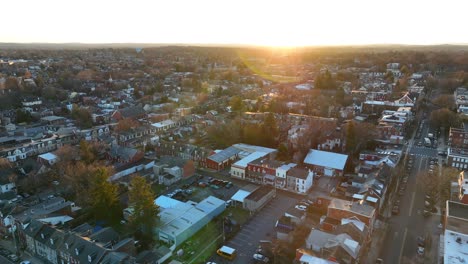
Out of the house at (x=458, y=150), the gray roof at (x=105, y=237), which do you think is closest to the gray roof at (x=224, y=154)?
the gray roof at (x=105, y=237)

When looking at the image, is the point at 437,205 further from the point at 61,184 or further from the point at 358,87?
the point at 358,87

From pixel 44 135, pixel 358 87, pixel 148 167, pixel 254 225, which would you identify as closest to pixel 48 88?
pixel 44 135

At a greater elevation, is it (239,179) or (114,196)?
(114,196)

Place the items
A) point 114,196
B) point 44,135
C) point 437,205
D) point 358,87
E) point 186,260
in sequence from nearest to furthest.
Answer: point 186,260 < point 114,196 < point 437,205 < point 44,135 < point 358,87

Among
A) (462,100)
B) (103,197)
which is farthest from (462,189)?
(462,100)

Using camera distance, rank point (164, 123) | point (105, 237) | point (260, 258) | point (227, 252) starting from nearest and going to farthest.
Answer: point (260, 258) → point (227, 252) → point (105, 237) → point (164, 123)

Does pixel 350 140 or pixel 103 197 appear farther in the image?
pixel 350 140

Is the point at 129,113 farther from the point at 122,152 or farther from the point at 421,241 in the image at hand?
the point at 421,241
